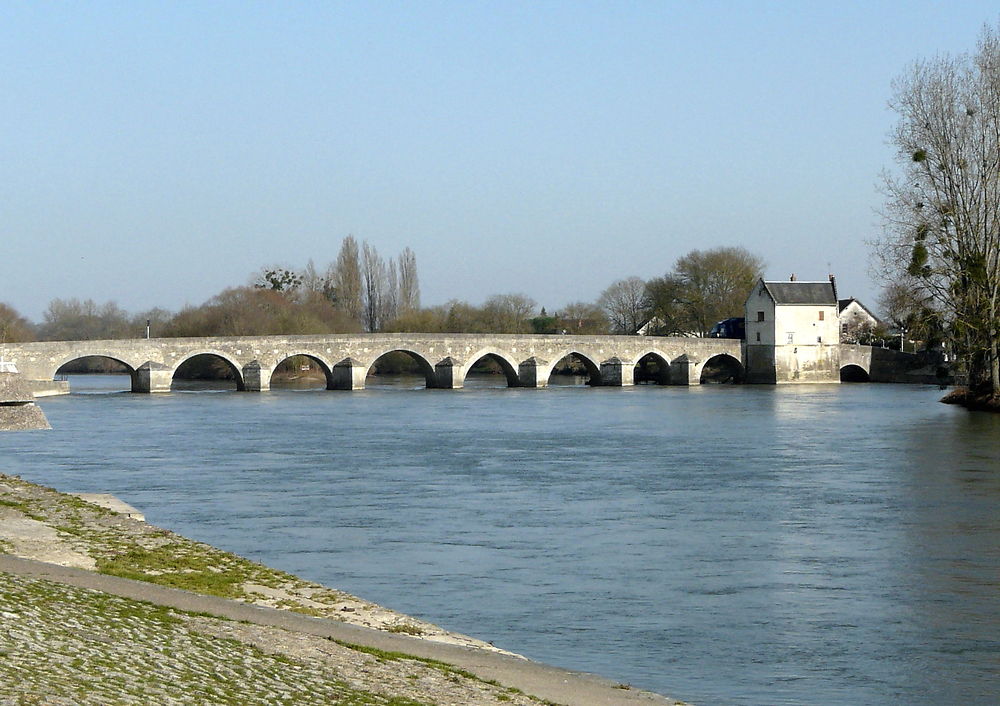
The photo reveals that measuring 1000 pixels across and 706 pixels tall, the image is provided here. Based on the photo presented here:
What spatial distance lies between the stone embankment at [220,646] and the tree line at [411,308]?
178ft

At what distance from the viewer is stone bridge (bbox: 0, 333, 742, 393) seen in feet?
143

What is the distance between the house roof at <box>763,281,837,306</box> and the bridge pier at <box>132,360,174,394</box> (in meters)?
28.9

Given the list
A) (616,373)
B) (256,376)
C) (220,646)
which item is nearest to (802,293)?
(616,373)

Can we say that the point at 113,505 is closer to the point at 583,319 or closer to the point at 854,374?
the point at 854,374

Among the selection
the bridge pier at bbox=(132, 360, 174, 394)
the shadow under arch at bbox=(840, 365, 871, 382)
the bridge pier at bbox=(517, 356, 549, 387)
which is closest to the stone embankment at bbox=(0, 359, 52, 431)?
the bridge pier at bbox=(132, 360, 174, 394)

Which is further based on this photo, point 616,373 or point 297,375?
point 297,375

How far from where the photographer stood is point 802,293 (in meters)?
61.3

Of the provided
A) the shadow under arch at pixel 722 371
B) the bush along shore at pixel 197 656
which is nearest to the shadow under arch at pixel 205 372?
the shadow under arch at pixel 722 371

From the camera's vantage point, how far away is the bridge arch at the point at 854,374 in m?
62.9

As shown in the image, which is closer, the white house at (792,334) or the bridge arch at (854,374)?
the white house at (792,334)

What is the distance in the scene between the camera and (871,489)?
18.7 metres

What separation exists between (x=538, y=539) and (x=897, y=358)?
5086 cm

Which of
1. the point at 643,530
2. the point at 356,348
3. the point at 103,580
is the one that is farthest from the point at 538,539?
the point at 356,348

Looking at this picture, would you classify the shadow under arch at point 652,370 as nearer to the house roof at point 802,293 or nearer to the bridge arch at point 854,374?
the house roof at point 802,293
